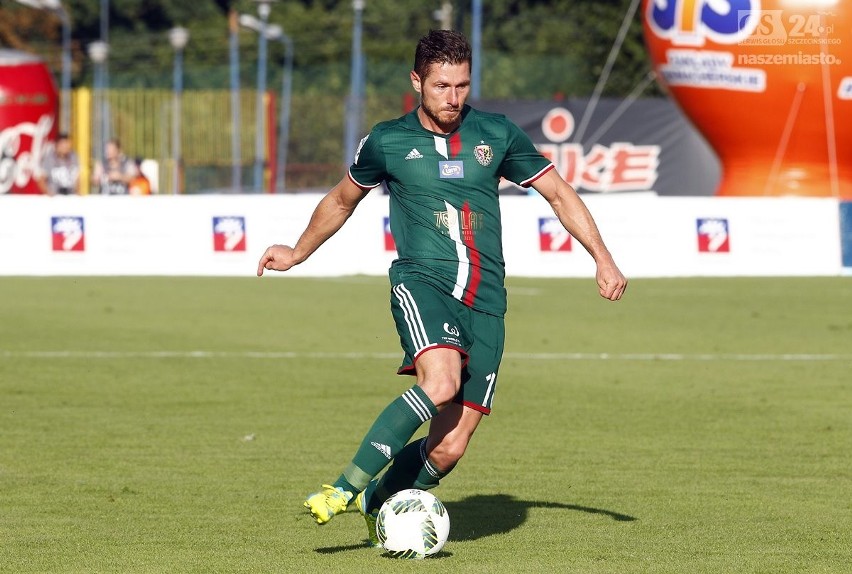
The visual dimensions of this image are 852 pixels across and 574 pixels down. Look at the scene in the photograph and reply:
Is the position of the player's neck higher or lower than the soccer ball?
higher

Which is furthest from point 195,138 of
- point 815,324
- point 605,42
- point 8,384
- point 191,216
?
point 8,384

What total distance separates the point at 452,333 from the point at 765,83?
23553 mm

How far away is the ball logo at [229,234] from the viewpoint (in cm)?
2423

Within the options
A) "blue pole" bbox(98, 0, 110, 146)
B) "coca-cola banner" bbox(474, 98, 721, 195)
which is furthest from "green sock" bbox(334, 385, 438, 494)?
"blue pole" bbox(98, 0, 110, 146)

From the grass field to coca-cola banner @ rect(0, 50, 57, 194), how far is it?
19.0 meters

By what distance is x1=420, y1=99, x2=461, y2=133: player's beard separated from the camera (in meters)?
6.79

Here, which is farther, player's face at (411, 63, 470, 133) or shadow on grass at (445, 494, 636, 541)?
shadow on grass at (445, 494, 636, 541)

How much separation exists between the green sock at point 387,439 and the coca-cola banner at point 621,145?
29.3 meters

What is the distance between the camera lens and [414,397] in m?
6.63

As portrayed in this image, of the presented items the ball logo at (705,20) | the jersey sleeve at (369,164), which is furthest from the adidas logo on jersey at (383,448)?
the ball logo at (705,20)

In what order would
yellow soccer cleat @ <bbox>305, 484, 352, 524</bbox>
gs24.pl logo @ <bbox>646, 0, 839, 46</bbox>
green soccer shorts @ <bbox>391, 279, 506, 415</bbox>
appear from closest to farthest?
yellow soccer cleat @ <bbox>305, 484, 352, 524</bbox>
green soccer shorts @ <bbox>391, 279, 506, 415</bbox>
gs24.pl logo @ <bbox>646, 0, 839, 46</bbox>

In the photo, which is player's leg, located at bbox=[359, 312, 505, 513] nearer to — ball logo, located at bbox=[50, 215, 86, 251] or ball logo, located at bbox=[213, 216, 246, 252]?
ball logo, located at bbox=[213, 216, 246, 252]

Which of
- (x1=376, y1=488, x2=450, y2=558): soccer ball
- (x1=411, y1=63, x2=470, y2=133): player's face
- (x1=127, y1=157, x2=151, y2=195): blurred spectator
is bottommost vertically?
(x1=127, y1=157, x2=151, y2=195): blurred spectator

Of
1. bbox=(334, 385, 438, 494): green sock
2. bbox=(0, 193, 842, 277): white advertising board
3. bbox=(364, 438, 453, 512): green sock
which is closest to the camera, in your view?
bbox=(334, 385, 438, 494): green sock
